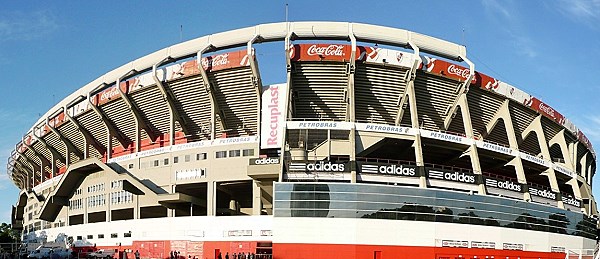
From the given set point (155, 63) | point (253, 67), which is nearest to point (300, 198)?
point (253, 67)

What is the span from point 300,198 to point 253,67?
13.7 meters

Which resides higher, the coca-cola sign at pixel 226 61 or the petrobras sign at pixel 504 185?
the coca-cola sign at pixel 226 61

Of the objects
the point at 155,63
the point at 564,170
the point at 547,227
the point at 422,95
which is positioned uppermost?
the point at 155,63

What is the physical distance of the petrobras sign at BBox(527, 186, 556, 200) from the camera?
6619 cm

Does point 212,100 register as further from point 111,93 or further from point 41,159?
point 41,159

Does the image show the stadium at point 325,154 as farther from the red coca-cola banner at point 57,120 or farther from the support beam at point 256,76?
the red coca-cola banner at point 57,120

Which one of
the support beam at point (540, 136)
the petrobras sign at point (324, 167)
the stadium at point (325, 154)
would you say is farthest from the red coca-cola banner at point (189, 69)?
the support beam at point (540, 136)

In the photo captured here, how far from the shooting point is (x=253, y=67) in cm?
5988

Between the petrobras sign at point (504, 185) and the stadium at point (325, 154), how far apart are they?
0.14 meters

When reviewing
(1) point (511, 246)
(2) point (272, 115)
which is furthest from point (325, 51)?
(1) point (511, 246)

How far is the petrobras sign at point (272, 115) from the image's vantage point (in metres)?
61.7

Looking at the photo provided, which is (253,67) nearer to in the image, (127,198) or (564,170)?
(127,198)

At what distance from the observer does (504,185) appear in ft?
207

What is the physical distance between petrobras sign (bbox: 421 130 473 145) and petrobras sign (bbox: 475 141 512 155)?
4.79 feet
